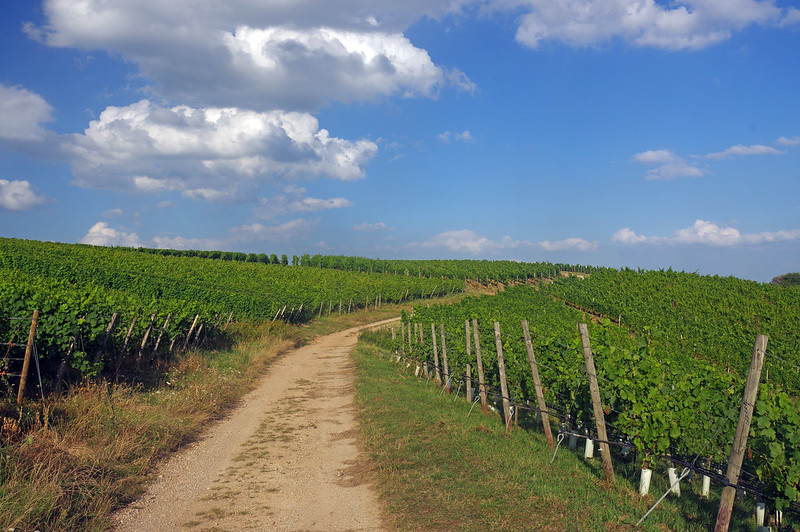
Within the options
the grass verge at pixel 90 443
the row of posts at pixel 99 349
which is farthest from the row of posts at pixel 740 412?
the row of posts at pixel 99 349

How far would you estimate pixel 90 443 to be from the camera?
9227 mm

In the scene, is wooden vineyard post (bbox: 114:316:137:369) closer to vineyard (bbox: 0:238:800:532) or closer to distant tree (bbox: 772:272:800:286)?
vineyard (bbox: 0:238:800:532)

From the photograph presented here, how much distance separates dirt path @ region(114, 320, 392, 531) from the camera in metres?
7.29

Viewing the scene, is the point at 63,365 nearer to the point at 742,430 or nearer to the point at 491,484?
the point at 491,484

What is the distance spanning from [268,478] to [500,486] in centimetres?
379

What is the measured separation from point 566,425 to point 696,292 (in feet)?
134

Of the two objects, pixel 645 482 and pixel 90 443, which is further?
pixel 90 443

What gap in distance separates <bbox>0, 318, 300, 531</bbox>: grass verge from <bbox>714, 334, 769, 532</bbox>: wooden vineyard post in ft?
23.9

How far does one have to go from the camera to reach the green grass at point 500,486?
6.99 m

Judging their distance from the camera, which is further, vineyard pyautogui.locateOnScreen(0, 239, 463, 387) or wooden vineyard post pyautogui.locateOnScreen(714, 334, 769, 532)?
vineyard pyautogui.locateOnScreen(0, 239, 463, 387)

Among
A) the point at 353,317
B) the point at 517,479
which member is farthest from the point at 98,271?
the point at 517,479

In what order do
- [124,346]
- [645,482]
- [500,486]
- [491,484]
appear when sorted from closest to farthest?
[645,482], [500,486], [491,484], [124,346]

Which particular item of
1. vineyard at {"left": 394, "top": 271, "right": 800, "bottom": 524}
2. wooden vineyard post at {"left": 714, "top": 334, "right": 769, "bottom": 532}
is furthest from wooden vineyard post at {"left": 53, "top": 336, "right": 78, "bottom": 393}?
wooden vineyard post at {"left": 714, "top": 334, "right": 769, "bottom": 532}

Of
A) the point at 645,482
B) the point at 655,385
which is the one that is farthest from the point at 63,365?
the point at 655,385
